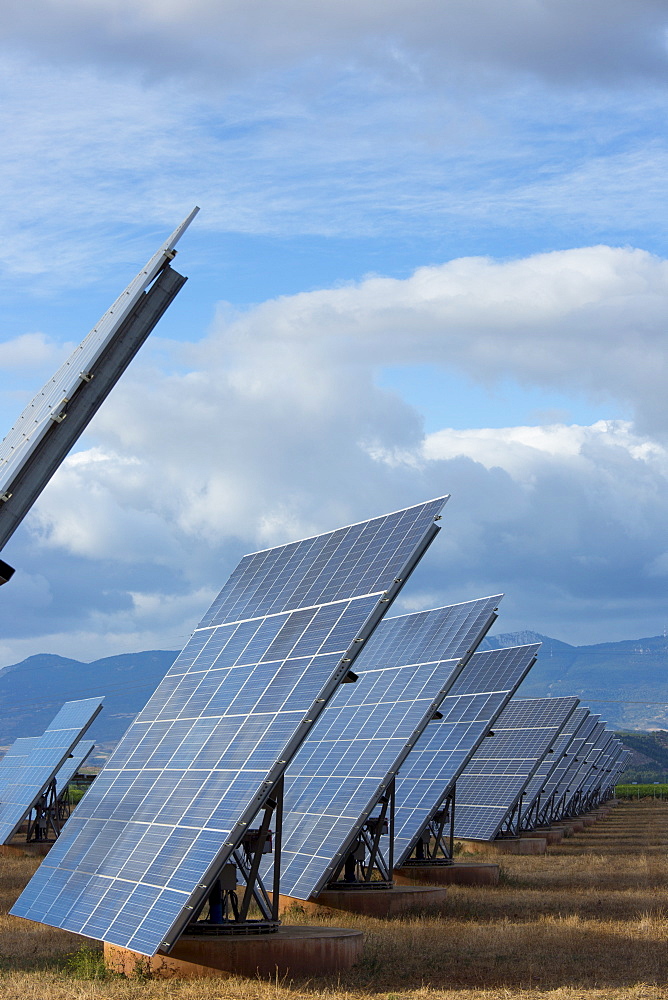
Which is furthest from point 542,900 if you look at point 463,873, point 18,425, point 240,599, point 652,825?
point 652,825

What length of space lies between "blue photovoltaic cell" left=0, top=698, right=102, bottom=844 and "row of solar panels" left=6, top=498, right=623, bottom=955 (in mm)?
18964

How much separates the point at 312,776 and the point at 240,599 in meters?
6.64

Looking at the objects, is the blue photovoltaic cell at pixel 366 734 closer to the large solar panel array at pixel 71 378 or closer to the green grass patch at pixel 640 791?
the large solar panel array at pixel 71 378

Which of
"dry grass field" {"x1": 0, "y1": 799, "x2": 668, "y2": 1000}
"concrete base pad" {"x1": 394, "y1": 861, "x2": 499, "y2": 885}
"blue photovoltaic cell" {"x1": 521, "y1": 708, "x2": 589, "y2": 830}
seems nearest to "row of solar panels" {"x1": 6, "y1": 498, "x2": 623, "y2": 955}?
"dry grass field" {"x1": 0, "y1": 799, "x2": 668, "y2": 1000}

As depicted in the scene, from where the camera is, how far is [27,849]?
48969mm

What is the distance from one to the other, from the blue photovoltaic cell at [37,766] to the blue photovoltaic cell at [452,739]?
16352mm

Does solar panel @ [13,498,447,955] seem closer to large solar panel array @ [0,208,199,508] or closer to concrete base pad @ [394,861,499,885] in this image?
large solar panel array @ [0,208,199,508]

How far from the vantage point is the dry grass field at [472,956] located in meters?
17.0

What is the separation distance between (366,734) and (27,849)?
24.2m

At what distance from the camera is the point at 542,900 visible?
30.7 m

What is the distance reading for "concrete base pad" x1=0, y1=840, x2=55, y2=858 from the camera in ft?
158

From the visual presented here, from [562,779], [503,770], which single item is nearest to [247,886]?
[503,770]

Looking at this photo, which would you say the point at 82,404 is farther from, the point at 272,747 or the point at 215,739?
the point at 215,739

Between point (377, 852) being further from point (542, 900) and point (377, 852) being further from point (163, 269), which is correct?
point (163, 269)
